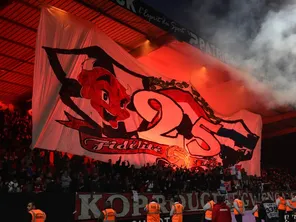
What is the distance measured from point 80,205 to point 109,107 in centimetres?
519

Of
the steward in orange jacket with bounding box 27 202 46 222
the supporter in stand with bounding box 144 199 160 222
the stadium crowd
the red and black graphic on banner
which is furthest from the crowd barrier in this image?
the red and black graphic on banner

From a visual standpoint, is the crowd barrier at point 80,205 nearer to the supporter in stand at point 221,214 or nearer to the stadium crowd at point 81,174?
the stadium crowd at point 81,174

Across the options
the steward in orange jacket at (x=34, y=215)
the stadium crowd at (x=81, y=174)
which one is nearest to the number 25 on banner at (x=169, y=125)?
the stadium crowd at (x=81, y=174)

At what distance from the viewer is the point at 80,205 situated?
12.6m

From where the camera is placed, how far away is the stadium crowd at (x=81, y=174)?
42.5ft

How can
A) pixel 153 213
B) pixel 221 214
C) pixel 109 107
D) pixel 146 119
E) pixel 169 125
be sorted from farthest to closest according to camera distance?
pixel 169 125
pixel 146 119
pixel 109 107
pixel 153 213
pixel 221 214

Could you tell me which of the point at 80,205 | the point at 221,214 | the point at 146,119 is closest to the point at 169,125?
the point at 146,119

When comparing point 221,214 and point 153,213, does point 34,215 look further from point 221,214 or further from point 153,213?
point 221,214

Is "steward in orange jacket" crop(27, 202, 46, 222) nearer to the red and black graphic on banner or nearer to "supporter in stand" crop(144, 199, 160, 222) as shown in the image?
"supporter in stand" crop(144, 199, 160, 222)

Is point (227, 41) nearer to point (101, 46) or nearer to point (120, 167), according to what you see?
point (101, 46)

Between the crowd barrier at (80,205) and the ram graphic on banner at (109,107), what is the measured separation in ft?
7.13

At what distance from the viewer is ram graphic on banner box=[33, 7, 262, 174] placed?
14305 millimetres

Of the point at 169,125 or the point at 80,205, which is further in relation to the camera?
the point at 169,125

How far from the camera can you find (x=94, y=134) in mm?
15336
